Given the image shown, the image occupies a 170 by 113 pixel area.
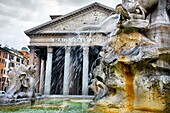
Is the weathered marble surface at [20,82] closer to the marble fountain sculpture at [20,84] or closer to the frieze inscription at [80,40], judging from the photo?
the marble fountain sculpture at [20,84]

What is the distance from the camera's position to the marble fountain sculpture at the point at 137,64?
3326 mm

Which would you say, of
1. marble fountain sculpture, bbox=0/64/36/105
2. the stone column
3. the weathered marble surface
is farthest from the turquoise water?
the stone column

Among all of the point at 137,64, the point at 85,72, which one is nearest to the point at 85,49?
the point at 85,72

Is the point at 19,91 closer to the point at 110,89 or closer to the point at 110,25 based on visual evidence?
the point at 110,25

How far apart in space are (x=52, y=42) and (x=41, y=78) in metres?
6.93

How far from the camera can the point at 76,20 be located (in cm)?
3122

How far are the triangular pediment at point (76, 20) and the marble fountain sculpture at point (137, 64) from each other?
2672 centimetres

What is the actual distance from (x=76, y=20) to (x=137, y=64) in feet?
92.9

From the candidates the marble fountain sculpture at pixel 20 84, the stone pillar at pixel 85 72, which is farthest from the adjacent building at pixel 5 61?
the marble fountain sculpture at pixel 20 84

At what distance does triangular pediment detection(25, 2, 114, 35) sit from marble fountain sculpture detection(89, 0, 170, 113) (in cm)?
2672

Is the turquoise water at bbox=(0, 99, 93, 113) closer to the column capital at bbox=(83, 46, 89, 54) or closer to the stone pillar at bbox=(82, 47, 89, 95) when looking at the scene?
the stone pillar at bbox=(82, 47, 89, 95)

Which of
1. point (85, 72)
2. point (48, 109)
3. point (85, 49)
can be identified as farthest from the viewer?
point (85, 49)

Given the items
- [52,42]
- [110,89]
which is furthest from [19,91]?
[52,42]

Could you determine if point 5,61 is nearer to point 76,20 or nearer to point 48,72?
point 48,72
